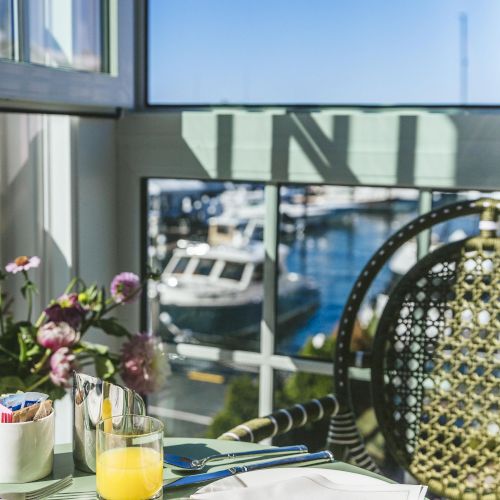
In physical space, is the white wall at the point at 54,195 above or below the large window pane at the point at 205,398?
A: above

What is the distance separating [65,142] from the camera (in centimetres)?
194

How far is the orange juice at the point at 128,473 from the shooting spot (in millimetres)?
1068

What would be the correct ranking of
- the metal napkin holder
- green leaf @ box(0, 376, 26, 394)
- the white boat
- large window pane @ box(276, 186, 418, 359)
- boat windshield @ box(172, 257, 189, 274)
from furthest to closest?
boat windshield @ box(172, 257, 189, 274) → the white boat → large window pane @ box(276, 186, 418, 359) → green leaf @ box(0, 376, 26, 394) → the metal napkin holder

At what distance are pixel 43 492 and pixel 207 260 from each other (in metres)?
1.01

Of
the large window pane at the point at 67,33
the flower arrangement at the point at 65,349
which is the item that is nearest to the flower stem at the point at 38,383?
the flower arrangement at the point at 65,349

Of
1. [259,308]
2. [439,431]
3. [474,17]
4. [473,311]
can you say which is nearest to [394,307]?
[473,311]

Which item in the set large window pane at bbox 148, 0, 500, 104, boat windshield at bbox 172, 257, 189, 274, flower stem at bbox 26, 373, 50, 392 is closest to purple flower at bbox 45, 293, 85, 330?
flower stem at bbox 26, 373, 50, 392

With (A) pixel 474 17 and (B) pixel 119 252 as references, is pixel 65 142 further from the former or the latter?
(A) pixel 474 17

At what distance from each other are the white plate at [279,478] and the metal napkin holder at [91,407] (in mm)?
174

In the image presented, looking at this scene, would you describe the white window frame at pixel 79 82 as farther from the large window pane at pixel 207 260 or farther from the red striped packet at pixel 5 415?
the red striped packet at pixel 5 415

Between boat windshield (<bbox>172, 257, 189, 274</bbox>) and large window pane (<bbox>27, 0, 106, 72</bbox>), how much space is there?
0.50 meters

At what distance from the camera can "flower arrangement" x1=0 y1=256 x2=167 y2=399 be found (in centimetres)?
149

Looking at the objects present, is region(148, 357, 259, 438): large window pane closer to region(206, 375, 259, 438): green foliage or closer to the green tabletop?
region(206, 375, 259, 438): green foliage

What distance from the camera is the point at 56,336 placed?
1483mm
